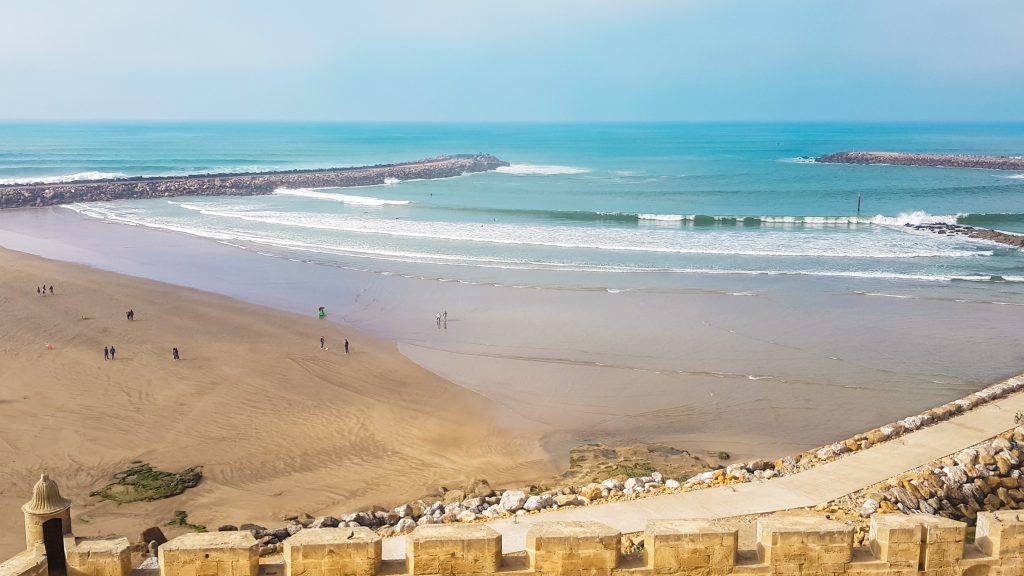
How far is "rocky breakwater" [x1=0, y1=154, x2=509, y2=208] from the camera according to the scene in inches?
2350

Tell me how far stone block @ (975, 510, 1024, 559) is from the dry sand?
31.6 feet

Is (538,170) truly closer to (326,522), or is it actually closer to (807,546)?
(326,522)

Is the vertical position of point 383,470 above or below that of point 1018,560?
below

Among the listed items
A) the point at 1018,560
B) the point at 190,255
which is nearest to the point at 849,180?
the point at 190,255

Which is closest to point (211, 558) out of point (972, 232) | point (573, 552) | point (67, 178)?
point (573, 552)

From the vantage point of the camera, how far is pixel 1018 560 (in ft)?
15.8

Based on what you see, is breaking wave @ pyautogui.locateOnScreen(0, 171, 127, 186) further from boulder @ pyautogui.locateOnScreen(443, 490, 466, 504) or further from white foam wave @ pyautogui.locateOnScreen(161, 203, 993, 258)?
boulder @ pyautogui.locateOnScreen(443, 490, 466, 504)

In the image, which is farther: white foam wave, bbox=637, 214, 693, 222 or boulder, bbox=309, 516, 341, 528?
white foam wave, bbox=637, 214, 693, 222

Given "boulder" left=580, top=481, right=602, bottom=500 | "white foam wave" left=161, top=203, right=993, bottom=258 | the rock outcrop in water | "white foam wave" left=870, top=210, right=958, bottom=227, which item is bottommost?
"boulder" left=580, top=481, right=602, bottom=500

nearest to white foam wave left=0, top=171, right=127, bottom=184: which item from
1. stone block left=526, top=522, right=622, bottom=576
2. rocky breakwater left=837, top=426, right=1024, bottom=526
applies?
rocky breakwater left=837, top=426, right=1024, bottom=526

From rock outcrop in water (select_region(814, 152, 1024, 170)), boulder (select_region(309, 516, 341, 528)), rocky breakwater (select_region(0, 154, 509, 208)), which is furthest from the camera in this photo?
rock outcrop in water (select_region(814, 152, 1024, 170))

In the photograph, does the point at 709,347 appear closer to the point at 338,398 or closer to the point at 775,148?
the point at 338,398

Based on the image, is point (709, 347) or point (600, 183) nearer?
point (709, 347)

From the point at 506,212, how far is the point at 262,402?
38.3 m
